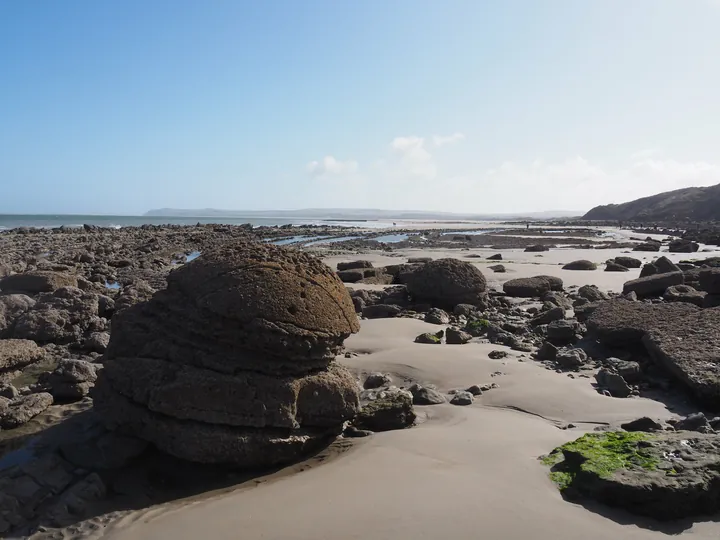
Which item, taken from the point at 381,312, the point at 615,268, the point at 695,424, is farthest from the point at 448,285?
the point at 615,268

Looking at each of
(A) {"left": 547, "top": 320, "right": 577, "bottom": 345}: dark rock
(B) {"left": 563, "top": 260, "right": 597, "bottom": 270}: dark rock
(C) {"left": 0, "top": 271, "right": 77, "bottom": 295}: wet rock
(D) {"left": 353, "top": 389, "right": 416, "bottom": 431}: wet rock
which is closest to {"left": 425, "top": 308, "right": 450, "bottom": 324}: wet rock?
(A) {"left": 547, "top": 320, "right": 577, "bottom": 345}: dark rock

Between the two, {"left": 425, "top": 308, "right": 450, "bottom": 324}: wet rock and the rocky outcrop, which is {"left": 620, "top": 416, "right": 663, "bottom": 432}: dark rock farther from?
the rocky outcrop

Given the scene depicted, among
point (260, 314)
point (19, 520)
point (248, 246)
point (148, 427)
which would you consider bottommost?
point (19, 520)

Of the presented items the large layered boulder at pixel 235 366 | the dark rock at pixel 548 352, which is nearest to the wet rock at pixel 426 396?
the large layered boulder at pixel 235 366

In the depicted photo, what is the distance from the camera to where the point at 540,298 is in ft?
40.6

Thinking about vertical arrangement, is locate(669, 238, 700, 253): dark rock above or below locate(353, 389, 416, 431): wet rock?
above

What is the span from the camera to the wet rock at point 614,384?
586cm

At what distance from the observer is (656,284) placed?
11977mm

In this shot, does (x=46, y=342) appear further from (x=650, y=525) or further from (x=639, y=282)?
(x=639, y=282)

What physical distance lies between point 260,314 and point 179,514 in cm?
162

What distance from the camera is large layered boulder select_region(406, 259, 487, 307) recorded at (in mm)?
11117

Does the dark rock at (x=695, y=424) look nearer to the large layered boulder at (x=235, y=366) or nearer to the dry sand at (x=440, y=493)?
the dry sand at (x=440, y=493)

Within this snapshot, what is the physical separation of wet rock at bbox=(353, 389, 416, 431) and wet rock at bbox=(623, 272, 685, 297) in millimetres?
8985

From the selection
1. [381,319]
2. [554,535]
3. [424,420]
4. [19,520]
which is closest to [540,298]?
[381,319]
